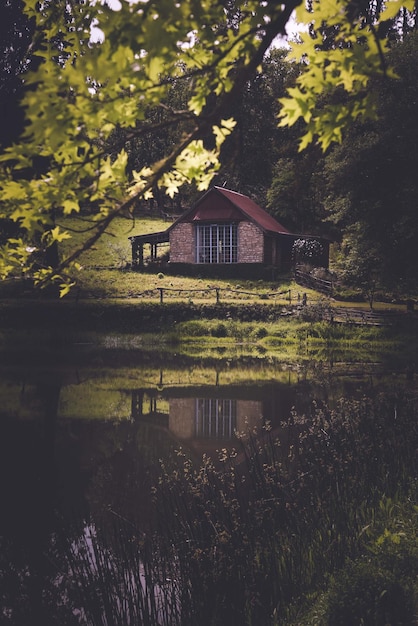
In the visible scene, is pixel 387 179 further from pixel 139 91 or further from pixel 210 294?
pixel 139 91

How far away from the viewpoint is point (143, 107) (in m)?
4.21

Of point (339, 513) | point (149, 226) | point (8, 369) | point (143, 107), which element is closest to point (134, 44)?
point (143, 107)

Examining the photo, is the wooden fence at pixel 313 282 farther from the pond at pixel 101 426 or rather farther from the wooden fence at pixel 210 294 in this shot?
the pond at pixel 101 426

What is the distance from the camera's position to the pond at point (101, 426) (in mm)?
7754

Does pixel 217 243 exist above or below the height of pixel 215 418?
above

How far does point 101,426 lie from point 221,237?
32720 mm

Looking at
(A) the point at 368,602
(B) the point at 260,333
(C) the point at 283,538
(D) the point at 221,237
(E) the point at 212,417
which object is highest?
(D) the point at 221,237

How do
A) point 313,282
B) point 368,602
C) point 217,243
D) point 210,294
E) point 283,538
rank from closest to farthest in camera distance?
point 368,602 → point 283,538 → point 210,294 → point 313,282 → point 217,243

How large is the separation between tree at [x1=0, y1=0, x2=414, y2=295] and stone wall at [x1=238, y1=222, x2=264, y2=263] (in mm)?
40212

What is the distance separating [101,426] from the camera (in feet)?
49.3

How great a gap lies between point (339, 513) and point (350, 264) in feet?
77.5

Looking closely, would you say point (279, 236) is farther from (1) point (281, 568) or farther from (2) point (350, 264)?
(1) point (281, 568)

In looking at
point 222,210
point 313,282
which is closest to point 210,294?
point 313,282

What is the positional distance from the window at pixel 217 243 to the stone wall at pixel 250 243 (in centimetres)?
73
